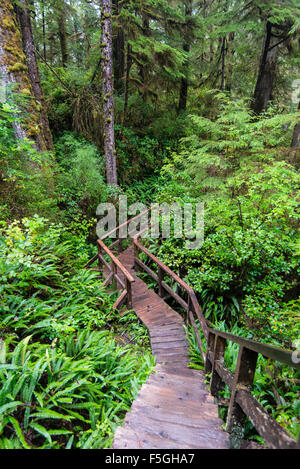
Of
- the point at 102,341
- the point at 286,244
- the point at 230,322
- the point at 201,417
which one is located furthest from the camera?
the point at 230,322

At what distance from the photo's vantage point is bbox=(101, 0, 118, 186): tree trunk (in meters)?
8.10

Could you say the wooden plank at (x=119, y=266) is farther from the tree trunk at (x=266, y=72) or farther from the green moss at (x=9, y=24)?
the tree trunk at (x=266, y=72)

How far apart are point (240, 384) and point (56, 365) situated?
221cm

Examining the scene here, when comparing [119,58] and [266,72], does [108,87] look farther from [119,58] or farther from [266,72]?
[266,72]

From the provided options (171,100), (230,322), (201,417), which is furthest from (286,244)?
(171,100)

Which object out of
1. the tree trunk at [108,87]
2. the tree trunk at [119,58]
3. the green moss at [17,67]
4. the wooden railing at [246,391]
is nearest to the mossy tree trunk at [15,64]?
the green moss at [17,67]

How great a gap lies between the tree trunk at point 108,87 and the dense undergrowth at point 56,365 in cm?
567

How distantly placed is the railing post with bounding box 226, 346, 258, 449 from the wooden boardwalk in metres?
0.08

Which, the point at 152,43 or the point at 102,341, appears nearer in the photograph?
the point at 102,341

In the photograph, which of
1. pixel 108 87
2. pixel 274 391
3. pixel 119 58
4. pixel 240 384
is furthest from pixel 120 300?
pixel 119 58

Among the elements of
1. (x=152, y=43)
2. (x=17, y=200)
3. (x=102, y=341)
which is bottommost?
(x=102, y=341)
